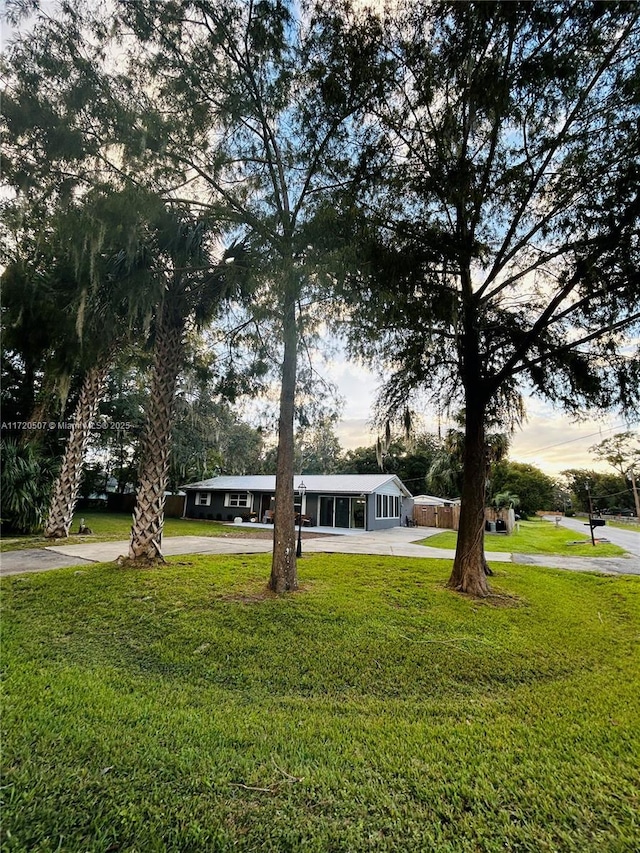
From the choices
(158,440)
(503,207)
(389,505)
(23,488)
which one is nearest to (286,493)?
(158,440)

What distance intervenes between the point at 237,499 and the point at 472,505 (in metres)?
17.5

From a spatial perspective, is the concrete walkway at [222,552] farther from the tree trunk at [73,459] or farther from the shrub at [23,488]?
the shrub at [23,488]

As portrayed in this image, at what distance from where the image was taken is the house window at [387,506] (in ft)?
64.6

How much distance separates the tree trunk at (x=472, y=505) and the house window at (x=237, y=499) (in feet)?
55.4

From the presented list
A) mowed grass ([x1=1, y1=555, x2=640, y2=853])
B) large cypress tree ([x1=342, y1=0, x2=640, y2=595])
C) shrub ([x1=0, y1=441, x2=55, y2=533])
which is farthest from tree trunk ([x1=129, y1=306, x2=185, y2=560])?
shrub ([x1=0, y1=441, x2=55, y2=533])

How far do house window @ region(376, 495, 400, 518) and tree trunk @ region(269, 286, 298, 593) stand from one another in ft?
47.0

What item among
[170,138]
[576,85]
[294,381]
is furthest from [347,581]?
[576,85]

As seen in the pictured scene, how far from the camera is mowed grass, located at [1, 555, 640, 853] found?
1.71 m

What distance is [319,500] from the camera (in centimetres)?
2002

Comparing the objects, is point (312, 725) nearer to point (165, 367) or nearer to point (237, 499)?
point (165, 367)

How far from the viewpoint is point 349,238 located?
4.70 meters

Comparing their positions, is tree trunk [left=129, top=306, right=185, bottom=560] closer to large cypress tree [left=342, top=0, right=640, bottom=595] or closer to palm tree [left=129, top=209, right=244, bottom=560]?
palm tree [left=129, top=209, right=244, bottom=560]

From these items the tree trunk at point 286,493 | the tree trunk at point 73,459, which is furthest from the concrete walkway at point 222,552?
the tree trunk at point 286,493

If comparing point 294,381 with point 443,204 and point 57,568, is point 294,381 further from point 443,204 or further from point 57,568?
point 57,568
